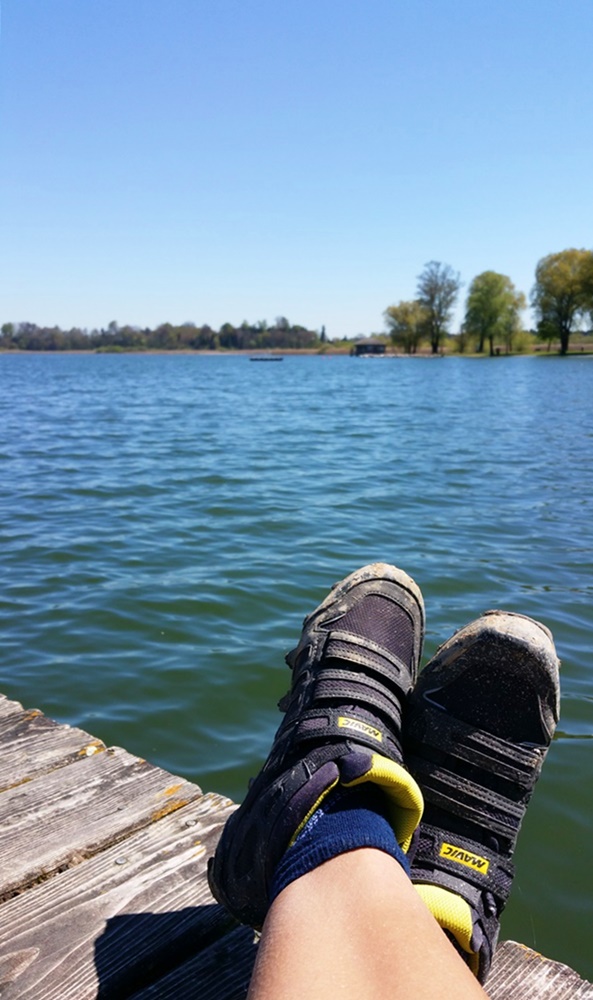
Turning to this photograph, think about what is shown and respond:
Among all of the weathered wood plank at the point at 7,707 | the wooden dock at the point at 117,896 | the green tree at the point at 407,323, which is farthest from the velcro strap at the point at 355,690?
the green tree at the point at 407,323

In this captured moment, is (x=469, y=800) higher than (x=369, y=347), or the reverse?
(x=369, y=347)

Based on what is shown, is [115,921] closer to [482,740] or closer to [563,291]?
[482,740]

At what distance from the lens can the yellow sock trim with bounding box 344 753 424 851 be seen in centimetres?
143

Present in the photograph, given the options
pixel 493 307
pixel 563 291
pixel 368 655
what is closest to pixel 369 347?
pixel 493 307

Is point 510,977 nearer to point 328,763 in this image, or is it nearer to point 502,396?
point 328,763

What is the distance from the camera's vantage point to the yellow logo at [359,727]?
1.59 metres

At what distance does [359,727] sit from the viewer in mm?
1606

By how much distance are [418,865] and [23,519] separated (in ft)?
22.3

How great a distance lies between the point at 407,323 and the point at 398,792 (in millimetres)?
101278

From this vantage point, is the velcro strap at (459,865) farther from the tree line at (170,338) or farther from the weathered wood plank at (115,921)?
the tree line at (170,338)

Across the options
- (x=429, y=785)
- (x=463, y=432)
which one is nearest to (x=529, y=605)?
(x=429, y=785)

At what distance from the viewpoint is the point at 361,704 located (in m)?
1.72

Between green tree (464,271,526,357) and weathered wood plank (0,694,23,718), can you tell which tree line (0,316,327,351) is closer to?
green tree (464,271,526,357)

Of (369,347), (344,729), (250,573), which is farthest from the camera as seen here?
(369,347)
